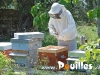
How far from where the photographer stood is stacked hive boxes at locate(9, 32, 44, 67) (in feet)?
12.8

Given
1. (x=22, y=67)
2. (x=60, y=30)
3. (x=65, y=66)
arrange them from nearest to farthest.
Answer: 1. (x=65, y=66)
2. (x=22, y=67)
3. (x=60, y=30)

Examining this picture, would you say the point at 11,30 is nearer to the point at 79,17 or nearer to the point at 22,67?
the point at 79,17

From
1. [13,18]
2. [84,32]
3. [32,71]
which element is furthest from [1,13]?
[32,71]

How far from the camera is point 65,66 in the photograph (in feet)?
11.3

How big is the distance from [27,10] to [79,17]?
231 centimetres

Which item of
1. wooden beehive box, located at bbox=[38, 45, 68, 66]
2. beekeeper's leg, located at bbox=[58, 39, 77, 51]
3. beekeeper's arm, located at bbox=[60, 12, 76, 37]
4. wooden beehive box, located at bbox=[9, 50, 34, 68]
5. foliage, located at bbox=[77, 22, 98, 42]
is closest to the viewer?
wooden beehive box, located at bbox=[38, 45, 68, 66]

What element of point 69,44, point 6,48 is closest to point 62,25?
point 69,44

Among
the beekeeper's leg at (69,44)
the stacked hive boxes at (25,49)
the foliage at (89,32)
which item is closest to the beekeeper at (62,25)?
the beekeeper's leg at (69,44)

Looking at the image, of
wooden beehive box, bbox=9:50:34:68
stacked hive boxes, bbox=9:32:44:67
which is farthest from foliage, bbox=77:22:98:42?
wooden beehive box, bbox=9:50:34:68

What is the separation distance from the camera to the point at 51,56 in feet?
11.9

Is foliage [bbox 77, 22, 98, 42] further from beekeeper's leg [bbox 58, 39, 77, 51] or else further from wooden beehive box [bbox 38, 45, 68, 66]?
wooden beehive box [bbox 38, 45, 68, 66]

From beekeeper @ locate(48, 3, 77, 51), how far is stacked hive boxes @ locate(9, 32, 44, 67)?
285mm

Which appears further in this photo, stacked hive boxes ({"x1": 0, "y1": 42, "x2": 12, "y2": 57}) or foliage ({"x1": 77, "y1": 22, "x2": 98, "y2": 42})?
foliage ({"x1": 77, "y1": 22, "x2": 98, "y2": 42})

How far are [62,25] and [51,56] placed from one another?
671 mm
